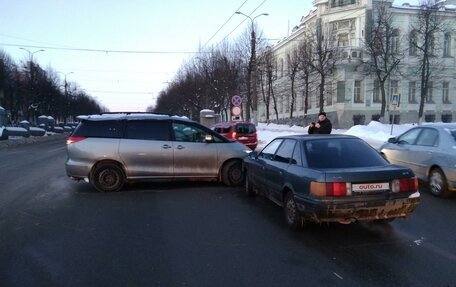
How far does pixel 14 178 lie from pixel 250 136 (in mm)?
11773

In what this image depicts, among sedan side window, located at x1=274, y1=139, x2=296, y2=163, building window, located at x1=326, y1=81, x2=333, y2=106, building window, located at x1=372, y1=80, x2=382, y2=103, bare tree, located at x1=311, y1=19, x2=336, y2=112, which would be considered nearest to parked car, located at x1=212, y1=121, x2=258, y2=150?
sedan side window, located at x1=274, y1=139, x2=296, y2=163

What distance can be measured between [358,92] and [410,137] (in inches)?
1554

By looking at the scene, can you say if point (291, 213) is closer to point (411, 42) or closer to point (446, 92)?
point (411, 42)

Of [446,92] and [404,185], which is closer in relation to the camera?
[404,185]

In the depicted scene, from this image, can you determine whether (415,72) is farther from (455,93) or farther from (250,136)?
(250,136)

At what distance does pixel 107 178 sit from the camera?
992cm

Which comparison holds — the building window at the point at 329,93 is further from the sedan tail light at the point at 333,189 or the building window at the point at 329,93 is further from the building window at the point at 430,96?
the sedan tail light at the point at 333,189

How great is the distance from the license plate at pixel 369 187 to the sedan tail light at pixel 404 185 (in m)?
0.13

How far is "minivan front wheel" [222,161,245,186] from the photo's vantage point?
10.6m

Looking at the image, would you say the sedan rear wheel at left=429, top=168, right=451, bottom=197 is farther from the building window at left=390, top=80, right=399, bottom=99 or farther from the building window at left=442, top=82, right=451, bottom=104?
the building window at left=442, top=82, right=451, bottom=104

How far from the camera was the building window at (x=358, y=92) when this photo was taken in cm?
4808

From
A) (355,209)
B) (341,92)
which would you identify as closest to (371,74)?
(341,92)

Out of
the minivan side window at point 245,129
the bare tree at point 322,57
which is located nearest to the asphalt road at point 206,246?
the minivan side window at point 245,129

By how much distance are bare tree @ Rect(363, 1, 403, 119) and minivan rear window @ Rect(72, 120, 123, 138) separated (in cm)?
3621
